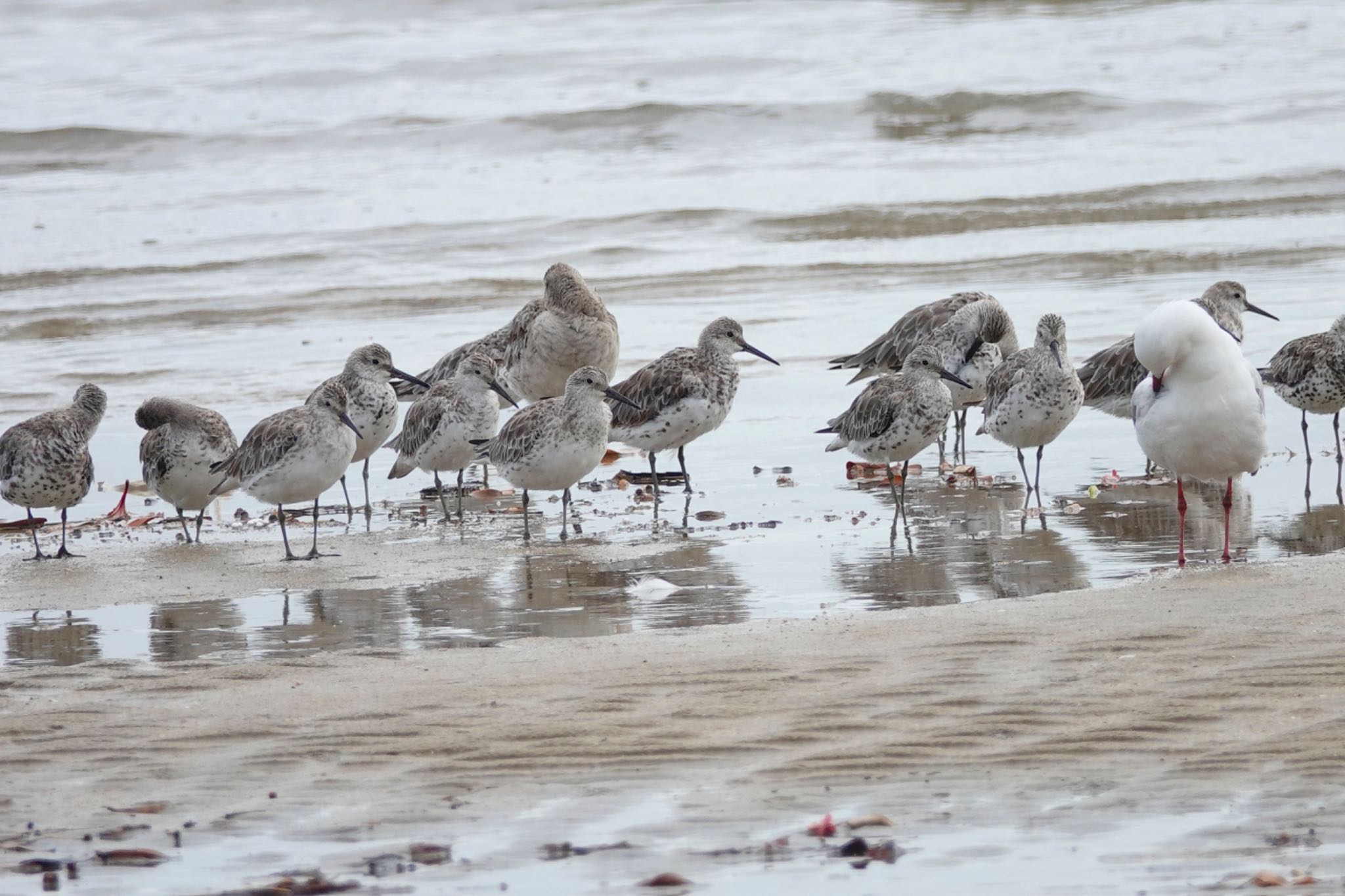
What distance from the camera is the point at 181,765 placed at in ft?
18.3

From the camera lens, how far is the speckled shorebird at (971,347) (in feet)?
38.5

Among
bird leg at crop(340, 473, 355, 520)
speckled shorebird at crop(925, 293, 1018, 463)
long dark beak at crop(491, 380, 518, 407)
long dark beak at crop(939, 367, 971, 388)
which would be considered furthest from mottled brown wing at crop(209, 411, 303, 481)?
speckled shorebird at crop(925, 293, 1018, 463)

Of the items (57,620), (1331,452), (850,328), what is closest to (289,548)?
(57,620)

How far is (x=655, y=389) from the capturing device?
36.1 feet

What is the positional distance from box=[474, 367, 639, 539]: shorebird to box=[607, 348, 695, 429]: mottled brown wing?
889 mm

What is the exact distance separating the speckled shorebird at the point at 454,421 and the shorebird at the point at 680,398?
82 cm

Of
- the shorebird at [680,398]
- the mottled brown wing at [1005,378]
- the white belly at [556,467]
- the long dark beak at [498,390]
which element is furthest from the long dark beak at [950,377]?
the long dark beak at [498,390]

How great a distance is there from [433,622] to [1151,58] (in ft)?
84.0

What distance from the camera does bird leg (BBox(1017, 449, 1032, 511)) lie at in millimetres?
9953

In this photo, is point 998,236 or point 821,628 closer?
point 821,628

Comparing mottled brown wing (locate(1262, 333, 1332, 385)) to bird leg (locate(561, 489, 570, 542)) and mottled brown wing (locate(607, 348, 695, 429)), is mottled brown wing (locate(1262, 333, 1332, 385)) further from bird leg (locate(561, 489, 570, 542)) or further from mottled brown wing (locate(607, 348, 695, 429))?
bird leg (locate(561, 489, 570, 542))

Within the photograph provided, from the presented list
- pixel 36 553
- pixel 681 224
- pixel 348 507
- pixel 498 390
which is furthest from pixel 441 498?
pixel 681 224

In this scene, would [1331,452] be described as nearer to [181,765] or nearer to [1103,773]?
[1103,773]

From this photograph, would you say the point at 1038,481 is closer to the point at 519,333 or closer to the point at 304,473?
the point at 304,473
